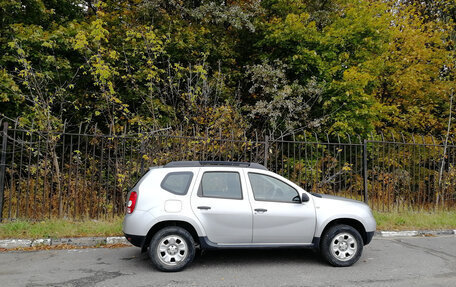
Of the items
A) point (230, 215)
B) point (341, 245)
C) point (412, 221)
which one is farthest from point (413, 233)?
point (230, 215)

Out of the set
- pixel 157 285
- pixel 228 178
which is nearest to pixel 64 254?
pixel 157 285

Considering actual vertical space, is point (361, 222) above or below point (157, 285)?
above

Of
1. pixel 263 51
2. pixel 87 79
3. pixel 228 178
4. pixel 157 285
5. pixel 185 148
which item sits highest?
pixel 263 51

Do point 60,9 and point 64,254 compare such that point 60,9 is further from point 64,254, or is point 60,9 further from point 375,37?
point 375,37

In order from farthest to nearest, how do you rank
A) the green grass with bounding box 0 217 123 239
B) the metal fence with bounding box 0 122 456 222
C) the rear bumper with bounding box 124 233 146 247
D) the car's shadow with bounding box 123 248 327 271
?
1. the metal fence with bounding box 0 122 456 222
2. the green grass with bounding box 0 217 123 239
3. the car's shadow with bounding box 123 248 327 271
4. the rear bumper with bounding box 124 233 146 247

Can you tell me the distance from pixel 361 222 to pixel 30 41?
477 inches

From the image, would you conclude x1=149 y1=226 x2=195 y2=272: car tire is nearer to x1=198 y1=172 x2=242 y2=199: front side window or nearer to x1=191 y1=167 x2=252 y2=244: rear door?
x1=191 y1=167 x2=252 y2=244: rear door

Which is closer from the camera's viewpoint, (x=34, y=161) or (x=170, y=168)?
(x=170, y=168)

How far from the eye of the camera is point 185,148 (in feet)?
35.1

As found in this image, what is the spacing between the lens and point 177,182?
5.58 meters

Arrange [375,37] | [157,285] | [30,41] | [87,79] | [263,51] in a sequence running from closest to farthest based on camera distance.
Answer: [157,285]
[30,41]
[87,79]
[375,37]
[263,51]

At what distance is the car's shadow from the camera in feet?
19.1

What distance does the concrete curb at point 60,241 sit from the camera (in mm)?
6789

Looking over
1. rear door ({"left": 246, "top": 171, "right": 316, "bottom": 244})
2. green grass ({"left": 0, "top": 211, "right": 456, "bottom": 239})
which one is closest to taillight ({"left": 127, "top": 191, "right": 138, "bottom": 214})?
rear door ({"left": 246, "top": 171, "right": 316, "bottom": 244})
